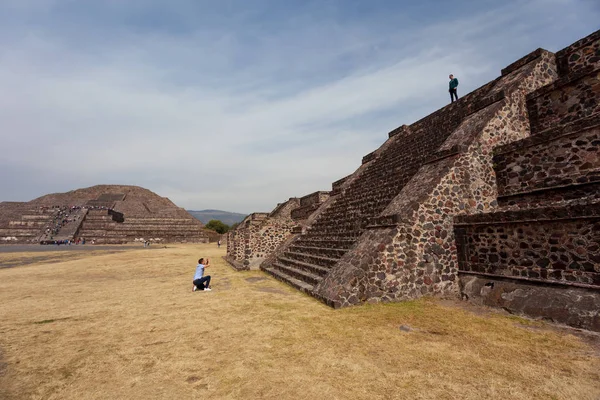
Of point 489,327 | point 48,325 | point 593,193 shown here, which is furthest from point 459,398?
point 48,325

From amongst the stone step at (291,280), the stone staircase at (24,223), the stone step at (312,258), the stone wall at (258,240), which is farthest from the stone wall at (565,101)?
the stone staircase at (24,223)

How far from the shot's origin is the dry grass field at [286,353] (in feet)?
10.3

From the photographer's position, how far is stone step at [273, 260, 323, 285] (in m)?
8.42

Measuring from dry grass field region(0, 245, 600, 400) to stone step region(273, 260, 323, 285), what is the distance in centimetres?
153

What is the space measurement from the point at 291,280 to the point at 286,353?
17.5 ft

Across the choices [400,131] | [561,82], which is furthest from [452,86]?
[561,82]

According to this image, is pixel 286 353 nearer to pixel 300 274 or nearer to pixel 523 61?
pixel 300 274

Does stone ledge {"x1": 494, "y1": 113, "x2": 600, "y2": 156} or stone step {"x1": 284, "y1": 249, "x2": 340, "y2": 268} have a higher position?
stone ledge {"x1": 494, "y1": 113, "x2": 600, "y2": 156}

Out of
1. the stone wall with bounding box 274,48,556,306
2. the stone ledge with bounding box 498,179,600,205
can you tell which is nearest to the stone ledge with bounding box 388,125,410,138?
the stone wall with bounding box 274,48,556,306

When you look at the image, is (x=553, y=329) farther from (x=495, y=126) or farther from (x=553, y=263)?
(x=495, y=126)

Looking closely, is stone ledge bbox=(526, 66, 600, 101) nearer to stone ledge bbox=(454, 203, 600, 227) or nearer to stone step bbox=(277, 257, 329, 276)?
stone ledge bbox=(454, 203, 600, 227)

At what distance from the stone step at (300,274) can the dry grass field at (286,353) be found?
153 centimetres

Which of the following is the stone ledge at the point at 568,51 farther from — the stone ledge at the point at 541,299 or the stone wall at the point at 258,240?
the stone wall at the point at 258,240

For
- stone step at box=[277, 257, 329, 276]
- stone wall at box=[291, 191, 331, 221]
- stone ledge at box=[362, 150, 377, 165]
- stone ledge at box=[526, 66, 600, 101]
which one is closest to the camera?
stone ledge at box=[526, 66, 600, 101]
